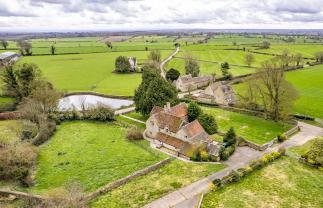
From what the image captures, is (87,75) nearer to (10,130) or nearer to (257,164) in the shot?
(10,130)

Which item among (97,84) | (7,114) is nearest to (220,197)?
(7,114)

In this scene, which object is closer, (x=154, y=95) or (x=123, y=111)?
(x=154, y=95)

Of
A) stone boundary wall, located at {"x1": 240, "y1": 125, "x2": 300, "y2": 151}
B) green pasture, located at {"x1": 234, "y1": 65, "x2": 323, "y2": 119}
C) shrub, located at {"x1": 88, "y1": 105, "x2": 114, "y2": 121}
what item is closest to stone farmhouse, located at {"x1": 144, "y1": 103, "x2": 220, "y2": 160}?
stone boundary wall, located at {"x1": 240, "y1": 125, "x2": 300, "y2": 151}

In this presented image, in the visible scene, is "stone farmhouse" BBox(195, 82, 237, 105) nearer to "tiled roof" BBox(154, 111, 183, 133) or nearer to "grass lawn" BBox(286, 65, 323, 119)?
"grass lawn" BBox(286, 65, 323, 119)

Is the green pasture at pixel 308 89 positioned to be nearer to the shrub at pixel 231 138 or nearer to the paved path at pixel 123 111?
the shrub at pixel 231 138

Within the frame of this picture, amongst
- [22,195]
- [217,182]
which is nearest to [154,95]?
[217,182]

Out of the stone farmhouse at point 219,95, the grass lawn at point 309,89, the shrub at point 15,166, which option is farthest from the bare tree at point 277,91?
the shrub at point 15,166
